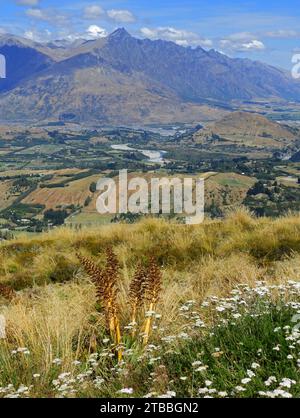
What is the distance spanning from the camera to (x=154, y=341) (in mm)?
5504
